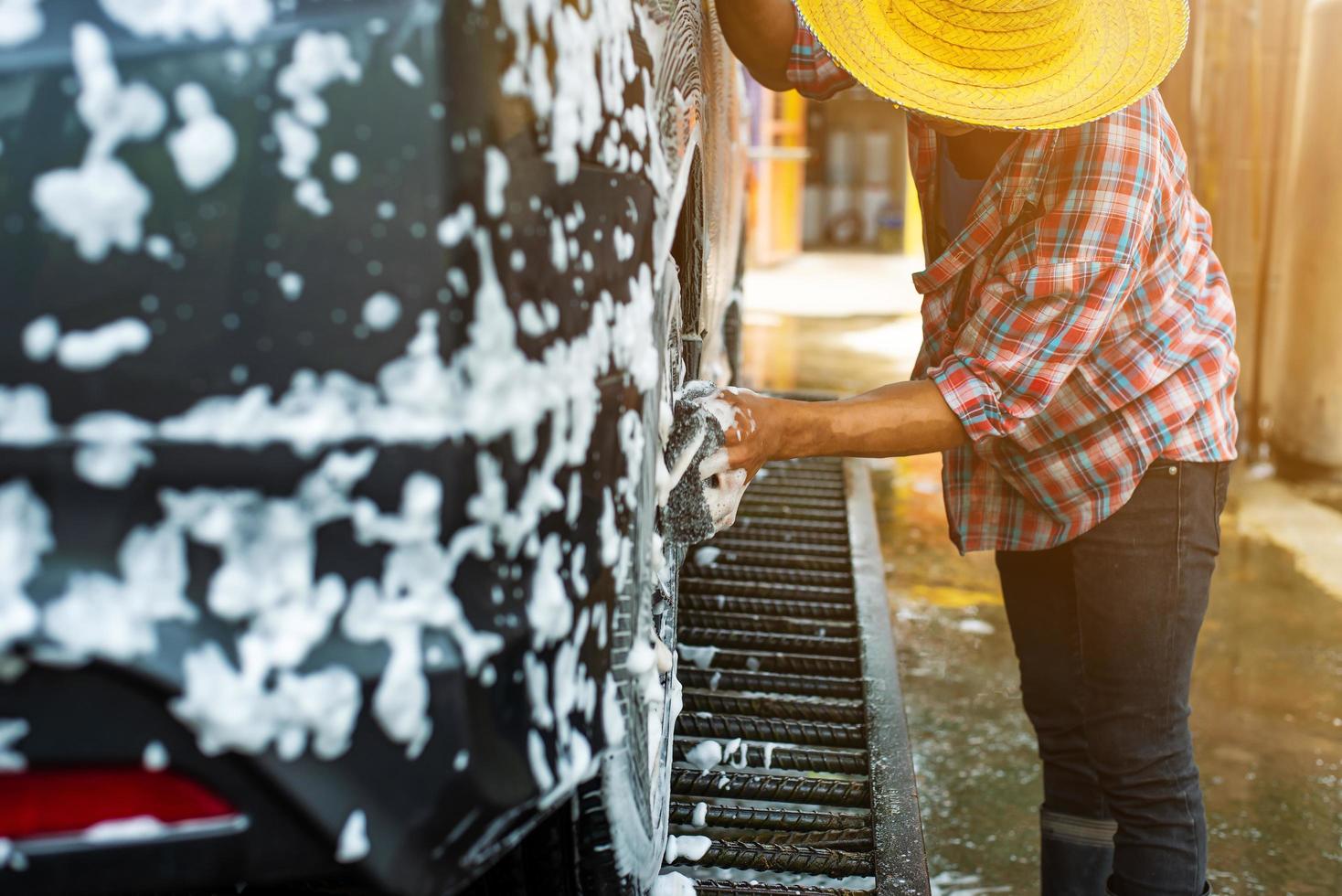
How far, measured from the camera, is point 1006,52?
172cm

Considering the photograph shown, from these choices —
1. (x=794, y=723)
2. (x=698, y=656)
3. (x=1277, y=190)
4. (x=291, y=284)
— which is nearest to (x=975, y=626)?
(x=698, y=656)

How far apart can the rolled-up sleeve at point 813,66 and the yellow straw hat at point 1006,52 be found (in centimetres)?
31

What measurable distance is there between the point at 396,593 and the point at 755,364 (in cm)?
649

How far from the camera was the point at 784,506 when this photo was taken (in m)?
3.55

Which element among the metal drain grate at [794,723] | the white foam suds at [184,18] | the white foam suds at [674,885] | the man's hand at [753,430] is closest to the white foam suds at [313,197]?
the white foam suds at [184,18]

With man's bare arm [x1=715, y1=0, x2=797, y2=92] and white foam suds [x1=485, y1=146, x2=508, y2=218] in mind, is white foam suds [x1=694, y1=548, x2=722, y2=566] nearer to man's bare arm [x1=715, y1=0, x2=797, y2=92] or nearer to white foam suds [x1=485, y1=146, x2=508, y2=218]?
man's bare arm [x1=715, y1=0, x2=797, y2=92]

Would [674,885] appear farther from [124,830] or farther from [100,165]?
[100,165]

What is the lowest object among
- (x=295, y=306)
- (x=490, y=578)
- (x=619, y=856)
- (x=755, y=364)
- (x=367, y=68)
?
(x=755, y=364)

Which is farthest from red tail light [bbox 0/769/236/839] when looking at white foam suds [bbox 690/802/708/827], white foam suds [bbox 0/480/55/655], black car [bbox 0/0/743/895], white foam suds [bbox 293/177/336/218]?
white foam suds [bbox 690/802/708/827]

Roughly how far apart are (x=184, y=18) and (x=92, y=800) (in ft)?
1.80

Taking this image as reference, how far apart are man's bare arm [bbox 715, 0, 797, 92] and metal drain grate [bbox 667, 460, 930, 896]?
3.74 ft

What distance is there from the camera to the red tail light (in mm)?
875

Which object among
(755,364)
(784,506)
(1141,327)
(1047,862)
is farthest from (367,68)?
(755,364)

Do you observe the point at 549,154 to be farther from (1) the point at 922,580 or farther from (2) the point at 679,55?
(1) the point at 922,580
